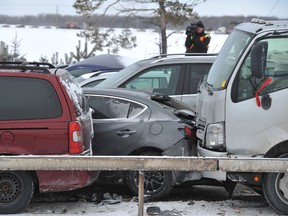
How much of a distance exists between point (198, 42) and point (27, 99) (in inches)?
310

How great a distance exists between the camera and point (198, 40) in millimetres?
13141

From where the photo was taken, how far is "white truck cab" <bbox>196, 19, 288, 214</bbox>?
5797mm

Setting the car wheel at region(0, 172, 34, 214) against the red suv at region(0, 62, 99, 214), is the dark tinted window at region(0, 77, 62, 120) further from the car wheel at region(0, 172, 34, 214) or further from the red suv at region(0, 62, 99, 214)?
the car wheel at region(0, 172, 34, 214)

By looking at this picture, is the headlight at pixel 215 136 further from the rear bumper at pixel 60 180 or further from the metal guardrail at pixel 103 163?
the rear bumper at pixel 60 180

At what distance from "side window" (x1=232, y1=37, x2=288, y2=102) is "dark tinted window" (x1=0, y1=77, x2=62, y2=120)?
6.87 ft

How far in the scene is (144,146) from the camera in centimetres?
700

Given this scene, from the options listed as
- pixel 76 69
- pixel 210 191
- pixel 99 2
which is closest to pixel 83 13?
pixel 99 2

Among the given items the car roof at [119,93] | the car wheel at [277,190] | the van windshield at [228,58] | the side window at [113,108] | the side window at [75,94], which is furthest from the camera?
the car roof at [119,93]

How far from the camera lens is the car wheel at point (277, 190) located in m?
5.84

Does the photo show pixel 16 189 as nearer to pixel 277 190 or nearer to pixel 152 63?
pixel 277 190

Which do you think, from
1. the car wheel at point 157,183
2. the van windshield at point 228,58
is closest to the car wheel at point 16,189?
the car wheel at point 157,183

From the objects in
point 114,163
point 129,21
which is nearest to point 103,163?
point 114,163

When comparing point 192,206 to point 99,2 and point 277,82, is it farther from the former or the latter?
point 99,2

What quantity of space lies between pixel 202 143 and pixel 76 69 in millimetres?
10232
